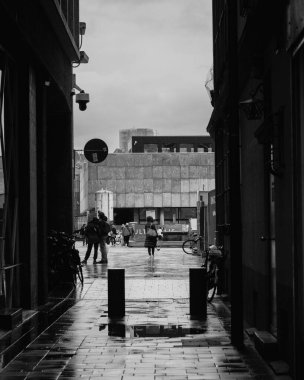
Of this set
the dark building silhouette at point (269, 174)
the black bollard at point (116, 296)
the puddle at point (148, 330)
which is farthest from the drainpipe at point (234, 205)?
the black bollard at point (116, 296)

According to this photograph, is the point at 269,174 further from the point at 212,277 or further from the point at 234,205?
the point at 212,277

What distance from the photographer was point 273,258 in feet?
36.0

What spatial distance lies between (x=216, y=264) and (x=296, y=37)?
32.5ft

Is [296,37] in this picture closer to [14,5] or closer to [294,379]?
[294,379]

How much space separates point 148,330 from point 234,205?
8.60 feet

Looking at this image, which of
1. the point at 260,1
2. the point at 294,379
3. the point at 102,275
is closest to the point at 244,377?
the point at 294,379

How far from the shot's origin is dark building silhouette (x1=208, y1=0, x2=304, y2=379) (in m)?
8.38

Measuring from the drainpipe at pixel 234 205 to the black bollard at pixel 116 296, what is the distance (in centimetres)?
382

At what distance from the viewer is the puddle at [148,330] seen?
39.8 ft

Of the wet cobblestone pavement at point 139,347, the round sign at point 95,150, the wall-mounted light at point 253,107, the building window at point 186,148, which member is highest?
the building window at point 186,148

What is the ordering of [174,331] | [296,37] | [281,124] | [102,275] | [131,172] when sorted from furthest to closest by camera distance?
1. [131,172]
2. [102,275]
3. [174,331]
4. [281,124]
5. [296,37]

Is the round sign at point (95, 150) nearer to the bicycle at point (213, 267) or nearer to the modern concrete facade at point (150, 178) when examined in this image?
the bicycle at point (213, 267)

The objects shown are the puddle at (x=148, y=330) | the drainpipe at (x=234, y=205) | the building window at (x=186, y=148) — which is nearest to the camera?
the drainpipe at (x=234, y=205)

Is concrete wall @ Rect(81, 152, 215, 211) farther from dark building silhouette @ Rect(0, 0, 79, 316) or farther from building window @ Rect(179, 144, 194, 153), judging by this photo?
dark building silhouette @ Rect(0, 0, 79, 316)
